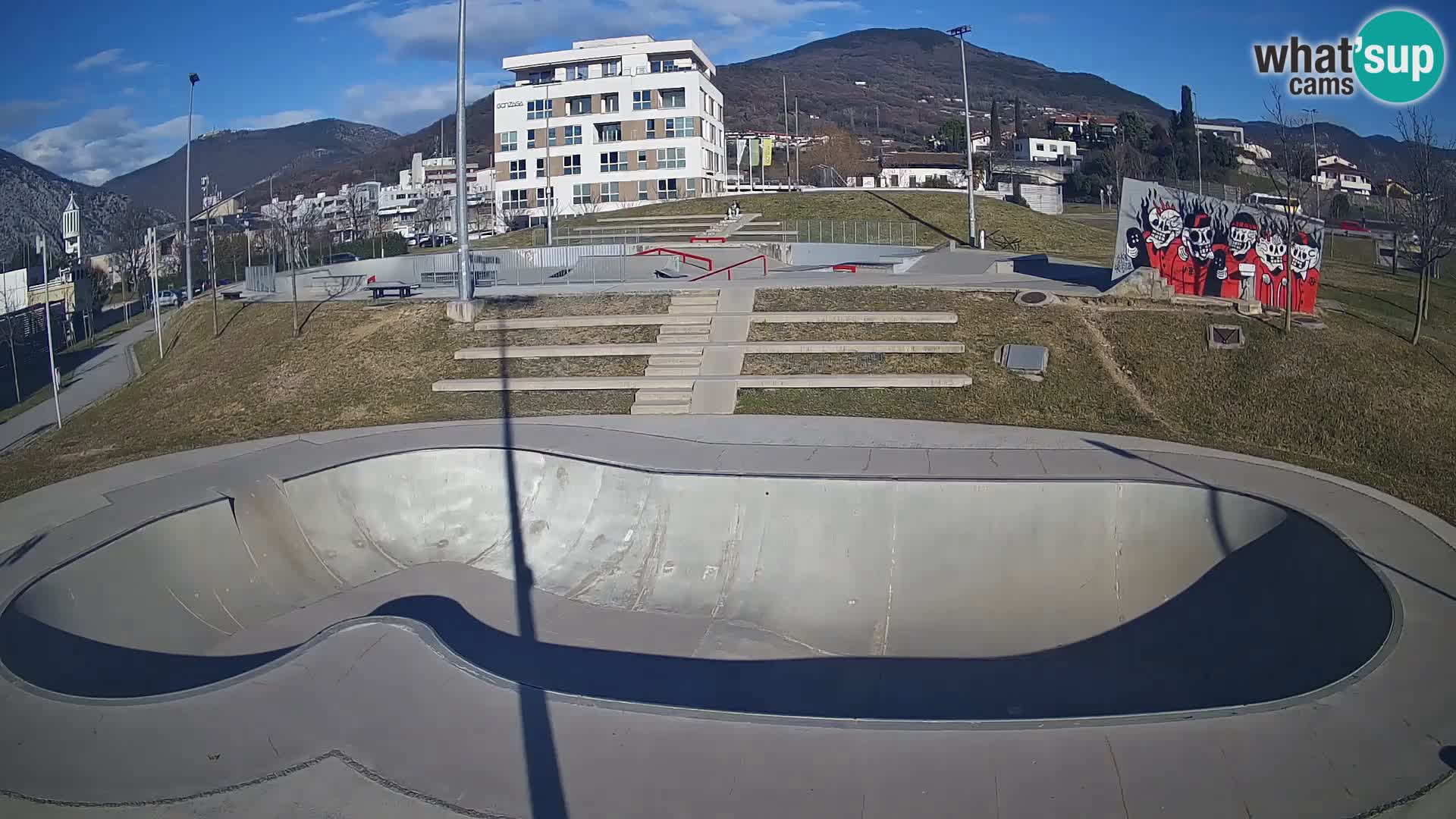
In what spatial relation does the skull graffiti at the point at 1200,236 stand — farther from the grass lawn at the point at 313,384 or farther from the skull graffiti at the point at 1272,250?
the grass lawn at the point at 313,384

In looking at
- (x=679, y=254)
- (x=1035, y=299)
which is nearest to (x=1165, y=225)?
(x=1035, y=299)

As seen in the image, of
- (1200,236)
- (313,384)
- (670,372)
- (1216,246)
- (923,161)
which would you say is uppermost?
(923,161)

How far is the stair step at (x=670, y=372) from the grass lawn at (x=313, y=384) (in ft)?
1.69

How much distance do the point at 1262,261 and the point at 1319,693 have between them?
19156mm

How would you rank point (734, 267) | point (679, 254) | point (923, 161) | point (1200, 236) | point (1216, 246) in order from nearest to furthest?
point (1216, 246) → point (1200, 236) → point (679, 254) → point (734, 267) → point (923, 161)

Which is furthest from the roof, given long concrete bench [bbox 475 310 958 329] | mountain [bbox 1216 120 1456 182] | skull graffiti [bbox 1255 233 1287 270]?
long concrete bench [bbox 475 310 958 329]

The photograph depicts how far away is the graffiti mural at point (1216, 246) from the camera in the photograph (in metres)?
25.1

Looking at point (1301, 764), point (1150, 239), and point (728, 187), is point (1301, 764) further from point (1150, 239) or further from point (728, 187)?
point (728, 187)

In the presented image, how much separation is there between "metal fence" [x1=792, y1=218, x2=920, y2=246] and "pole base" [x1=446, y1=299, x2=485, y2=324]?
2446 cm

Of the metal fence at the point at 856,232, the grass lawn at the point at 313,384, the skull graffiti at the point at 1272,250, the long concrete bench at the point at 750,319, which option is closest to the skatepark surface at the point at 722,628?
the grass lawn at the point at 313,384

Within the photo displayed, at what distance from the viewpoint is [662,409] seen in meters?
22.9

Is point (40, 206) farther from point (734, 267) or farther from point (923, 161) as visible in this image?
point (923, 161)

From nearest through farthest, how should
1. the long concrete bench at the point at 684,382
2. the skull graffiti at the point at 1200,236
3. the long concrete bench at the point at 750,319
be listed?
the long concrete bench at the point at 684,382
the skull graffiti at the point at 1200,236
the long concrete bench at the point at 750,319

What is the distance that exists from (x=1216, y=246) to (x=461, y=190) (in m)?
20.8
